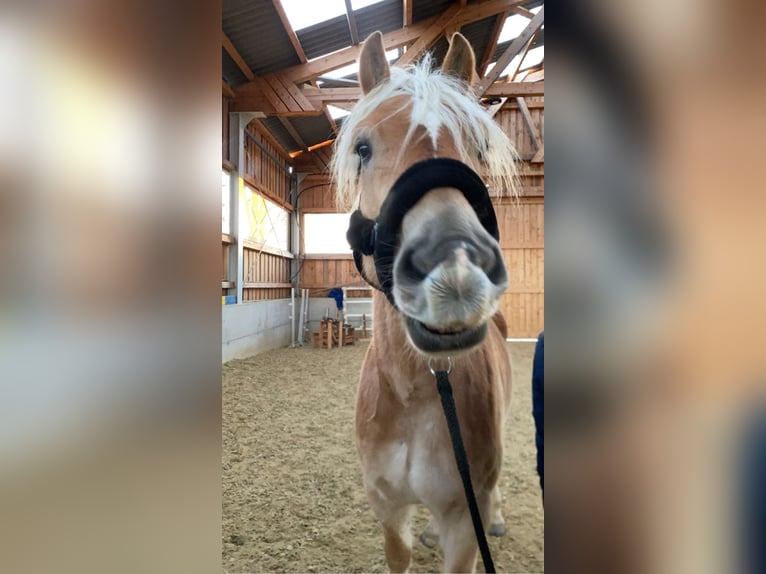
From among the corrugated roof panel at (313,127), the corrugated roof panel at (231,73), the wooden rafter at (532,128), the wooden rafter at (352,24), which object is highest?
the wooden rafter at (532,128)

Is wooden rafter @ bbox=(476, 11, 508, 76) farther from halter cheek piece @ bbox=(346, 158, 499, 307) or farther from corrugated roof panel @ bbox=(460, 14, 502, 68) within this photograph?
halter cheek piece @ bbox=(346, 158, 499, 307)

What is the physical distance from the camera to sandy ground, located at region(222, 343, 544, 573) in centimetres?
163

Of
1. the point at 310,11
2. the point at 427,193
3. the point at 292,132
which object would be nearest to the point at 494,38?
the point at 310,11

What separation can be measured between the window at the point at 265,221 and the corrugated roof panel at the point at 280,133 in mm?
927

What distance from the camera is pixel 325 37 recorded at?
201 cm

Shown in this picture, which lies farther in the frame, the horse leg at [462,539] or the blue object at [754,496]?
the horse leg at [462,539]

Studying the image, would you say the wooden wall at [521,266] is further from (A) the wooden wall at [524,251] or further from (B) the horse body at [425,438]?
(B) the horse body at [425,438]

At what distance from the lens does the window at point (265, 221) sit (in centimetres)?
577

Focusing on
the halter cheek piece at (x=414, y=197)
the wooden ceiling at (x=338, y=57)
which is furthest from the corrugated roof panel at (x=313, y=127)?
the halter cheek piece at (x=414, y=197)

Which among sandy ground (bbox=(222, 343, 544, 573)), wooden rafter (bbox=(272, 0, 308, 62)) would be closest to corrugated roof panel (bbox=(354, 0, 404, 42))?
wooden rafter (bbox=(272, 0, 308, 62))


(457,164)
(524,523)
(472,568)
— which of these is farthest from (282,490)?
(457,164)

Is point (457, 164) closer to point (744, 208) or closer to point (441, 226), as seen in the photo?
point (441, 226)

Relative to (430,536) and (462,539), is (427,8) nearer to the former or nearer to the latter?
(462,539)

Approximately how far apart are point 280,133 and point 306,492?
524 cm
